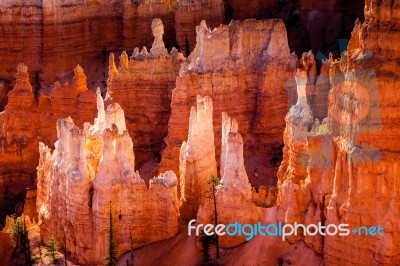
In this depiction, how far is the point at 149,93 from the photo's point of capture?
110ft

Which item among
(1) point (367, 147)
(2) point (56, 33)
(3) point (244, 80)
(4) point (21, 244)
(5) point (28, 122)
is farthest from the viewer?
(2) point (56, 33)

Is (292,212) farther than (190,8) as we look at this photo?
No

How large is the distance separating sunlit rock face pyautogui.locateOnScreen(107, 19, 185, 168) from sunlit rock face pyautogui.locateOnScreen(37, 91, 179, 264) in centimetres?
852

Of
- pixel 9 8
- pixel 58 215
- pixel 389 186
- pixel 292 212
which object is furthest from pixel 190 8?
pixel 389 186

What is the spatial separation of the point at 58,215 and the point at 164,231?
377 cm

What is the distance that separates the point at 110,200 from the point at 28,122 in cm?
1387

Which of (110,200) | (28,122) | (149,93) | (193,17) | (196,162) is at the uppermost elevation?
(193,17)

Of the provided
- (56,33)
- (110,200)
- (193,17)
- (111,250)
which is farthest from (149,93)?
(56,33)

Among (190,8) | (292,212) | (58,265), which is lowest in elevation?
(58,265)

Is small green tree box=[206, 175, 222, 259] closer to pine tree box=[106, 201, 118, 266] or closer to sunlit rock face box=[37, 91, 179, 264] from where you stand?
sunlit rock face box=[37, 91, 179, 264]

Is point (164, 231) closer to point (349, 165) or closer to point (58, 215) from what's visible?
point (58, 215)

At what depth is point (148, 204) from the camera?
23656 mm

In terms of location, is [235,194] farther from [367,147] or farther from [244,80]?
[244,80]

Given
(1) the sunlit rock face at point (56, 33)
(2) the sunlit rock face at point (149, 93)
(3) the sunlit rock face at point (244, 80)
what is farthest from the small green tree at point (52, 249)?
(1) the sunlit rock face at point (56, 33)
